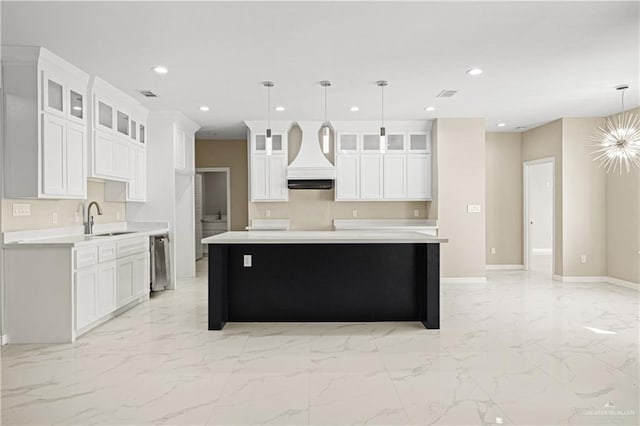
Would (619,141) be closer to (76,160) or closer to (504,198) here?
(504,198)

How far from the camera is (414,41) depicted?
141 inches

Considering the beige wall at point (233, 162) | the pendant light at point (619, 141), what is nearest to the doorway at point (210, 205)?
the beige wall at point (233, 162)

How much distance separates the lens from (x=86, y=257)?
3998 millimetres

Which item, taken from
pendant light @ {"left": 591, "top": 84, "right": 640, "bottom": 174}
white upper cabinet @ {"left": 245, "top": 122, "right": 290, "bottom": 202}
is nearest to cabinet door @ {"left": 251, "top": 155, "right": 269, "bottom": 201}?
white upper cabinet @ {"left": 245, "top": 122, "right": 290, "bottom": 202}

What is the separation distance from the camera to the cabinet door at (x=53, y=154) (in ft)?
12.6

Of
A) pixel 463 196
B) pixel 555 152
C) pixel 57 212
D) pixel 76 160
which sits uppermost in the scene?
pixel 555 152

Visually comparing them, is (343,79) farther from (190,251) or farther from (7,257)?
(190,251)

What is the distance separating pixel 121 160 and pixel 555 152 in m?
6.42

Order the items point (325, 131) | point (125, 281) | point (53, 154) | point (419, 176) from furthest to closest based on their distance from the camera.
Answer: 1. point (419, 176)
2. point (125, 281)
3. point (325, 131)
4. point (53, 154)

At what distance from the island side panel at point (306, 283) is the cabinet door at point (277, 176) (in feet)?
9.39

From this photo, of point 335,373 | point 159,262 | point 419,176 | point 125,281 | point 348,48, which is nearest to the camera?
point 335,373

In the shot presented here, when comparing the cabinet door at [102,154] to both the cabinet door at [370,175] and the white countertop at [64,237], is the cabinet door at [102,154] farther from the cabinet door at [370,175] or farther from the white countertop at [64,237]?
the cabinet door at [370,175]

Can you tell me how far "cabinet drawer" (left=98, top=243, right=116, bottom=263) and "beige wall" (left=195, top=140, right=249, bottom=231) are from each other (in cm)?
431

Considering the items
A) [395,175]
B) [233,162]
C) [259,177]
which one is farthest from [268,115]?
[233,162]
